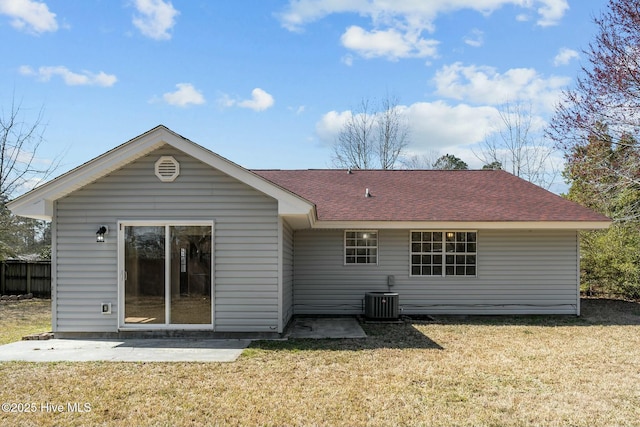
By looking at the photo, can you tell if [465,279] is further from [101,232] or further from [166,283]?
[101,232]

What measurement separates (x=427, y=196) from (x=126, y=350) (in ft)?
28.2

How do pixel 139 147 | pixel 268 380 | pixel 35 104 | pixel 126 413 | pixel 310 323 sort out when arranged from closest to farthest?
pixel 126 413
pixel 268 380
pixel 139 147
pixel 310 323
pixel 35 104

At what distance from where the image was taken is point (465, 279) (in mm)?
12008

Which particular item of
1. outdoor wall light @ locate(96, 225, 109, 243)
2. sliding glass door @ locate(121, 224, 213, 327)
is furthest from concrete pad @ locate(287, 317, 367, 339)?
outdoor wall light @ locate(96, 225, 109, 243)

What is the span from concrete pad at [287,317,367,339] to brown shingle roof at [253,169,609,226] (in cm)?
235

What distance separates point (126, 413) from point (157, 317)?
4.06 metres

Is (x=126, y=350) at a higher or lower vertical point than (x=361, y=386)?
lower

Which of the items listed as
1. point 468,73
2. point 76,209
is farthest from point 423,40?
point 76,209

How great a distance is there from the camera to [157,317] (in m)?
8.57

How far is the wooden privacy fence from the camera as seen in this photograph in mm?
17203

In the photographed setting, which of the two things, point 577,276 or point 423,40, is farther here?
point 423,40

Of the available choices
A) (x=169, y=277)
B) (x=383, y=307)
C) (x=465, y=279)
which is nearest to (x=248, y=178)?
(x=169, y=277)

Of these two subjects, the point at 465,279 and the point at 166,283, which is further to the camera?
the point at 465,279

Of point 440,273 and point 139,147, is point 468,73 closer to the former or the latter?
point 440,273
